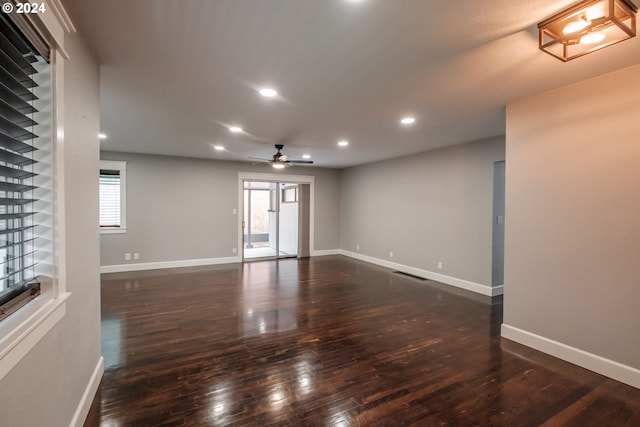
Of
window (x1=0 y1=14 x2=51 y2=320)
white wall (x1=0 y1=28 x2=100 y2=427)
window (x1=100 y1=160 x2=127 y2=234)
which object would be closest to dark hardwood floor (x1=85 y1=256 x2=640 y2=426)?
white wall (x1=0 y1=28 x2=100 y2=427)

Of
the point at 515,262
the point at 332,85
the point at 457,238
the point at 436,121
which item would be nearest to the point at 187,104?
the point at 332,85

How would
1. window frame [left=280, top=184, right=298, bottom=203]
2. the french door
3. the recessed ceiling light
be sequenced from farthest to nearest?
window frame [left=280, top=184, right=298, bottom=203]
the french door
the recessed ceiling light

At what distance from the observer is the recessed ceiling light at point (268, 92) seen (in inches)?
109

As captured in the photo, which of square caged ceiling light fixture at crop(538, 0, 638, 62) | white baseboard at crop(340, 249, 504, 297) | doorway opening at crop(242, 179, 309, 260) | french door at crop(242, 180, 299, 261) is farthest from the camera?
french door at crop(242, 180, 299, 261)

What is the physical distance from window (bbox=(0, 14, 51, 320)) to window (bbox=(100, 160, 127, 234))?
542 cm

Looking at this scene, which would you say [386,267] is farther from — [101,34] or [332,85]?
[101,34]

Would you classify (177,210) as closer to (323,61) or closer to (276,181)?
(276,181)

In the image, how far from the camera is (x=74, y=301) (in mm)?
1745

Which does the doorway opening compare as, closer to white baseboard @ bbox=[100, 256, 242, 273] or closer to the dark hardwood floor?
white baseboard @ bbox=[100, 256, 242, 273]

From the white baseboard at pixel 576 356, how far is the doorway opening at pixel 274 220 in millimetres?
5526

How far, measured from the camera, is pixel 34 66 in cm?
134

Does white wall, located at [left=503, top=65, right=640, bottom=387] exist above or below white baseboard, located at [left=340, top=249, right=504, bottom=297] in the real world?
above

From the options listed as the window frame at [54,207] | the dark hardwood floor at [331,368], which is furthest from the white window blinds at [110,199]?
the window frame at [54,207]

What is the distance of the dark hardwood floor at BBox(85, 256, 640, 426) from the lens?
2006 mm
